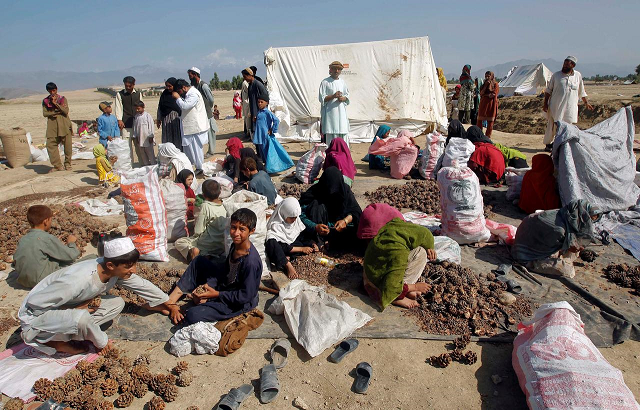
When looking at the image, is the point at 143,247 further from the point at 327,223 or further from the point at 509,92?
the point at 509,92

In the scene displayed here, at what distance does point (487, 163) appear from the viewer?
244 inches

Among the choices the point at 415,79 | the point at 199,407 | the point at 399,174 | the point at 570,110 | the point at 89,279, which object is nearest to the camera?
the point at 199,407

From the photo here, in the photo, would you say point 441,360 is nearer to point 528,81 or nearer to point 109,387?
point 109,387

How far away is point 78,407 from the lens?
234cm

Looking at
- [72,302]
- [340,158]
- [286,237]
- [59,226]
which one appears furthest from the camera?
[340,158]

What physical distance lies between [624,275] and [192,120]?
5.93 metres

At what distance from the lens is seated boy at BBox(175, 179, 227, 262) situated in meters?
4.01

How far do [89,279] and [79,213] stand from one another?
3.07 meters

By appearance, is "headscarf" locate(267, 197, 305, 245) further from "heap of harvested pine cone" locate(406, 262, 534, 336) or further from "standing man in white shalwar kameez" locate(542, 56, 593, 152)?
"standing man in white shalwar kameez" locate(542, 56, 593, 152)

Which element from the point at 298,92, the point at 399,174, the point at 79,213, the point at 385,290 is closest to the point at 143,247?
the point at 79,213

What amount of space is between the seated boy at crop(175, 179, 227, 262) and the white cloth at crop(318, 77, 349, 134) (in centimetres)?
375

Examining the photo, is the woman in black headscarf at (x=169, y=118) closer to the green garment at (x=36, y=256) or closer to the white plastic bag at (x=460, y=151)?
the green garment at (x=36, y=256)

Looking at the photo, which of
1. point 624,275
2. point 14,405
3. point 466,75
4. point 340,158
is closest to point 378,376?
point 14,405

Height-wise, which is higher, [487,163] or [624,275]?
[487,163]
